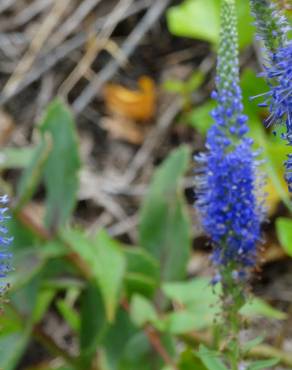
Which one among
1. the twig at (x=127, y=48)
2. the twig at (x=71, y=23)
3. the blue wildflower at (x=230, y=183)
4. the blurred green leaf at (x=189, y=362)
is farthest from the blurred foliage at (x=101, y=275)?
the twig at (x=71, y=23)

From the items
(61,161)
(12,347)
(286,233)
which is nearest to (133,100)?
(61,161)

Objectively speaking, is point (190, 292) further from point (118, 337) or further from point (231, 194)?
point (231, 194)

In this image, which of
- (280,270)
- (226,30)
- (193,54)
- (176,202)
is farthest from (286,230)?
(193,54)

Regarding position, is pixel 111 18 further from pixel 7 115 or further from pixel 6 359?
pixel 6 359

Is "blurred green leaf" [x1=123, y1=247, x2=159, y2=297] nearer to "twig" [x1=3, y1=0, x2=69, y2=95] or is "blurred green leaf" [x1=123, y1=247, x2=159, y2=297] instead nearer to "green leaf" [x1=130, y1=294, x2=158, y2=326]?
"green leaf" [x1=130, y1=294, x2=158, y2=326]

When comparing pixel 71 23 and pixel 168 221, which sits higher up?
pixel 71 23

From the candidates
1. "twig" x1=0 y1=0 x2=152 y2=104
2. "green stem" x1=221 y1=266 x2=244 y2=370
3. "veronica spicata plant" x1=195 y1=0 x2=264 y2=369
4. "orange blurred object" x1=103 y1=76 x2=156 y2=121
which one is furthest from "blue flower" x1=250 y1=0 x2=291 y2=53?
"twig" x1=0 y1=0 x2=152 y2=104

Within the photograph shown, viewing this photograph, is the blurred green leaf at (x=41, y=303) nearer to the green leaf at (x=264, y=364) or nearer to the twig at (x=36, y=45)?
the green leaf at (x=264, y=364)
